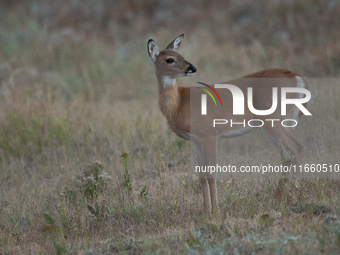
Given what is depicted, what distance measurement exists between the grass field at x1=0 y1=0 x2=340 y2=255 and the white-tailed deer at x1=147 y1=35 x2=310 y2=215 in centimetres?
29

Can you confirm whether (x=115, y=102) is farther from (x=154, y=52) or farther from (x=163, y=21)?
(x=163, y=21)

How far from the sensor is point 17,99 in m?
8.75

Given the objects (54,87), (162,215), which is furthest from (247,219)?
(54,87)

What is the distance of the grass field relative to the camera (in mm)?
3986

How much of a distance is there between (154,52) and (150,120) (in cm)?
305

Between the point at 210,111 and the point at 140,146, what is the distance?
246 cm

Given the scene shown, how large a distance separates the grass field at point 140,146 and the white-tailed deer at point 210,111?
0.94 ft

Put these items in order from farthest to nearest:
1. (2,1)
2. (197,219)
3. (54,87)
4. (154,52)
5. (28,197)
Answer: (2,1) < (54,87) < (28,197) < (154,52) < (197,219)

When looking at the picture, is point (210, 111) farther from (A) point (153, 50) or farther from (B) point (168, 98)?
(A) point (153, 50)

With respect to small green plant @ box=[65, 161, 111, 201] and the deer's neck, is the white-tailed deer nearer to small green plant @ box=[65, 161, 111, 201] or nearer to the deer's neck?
the deer's neck

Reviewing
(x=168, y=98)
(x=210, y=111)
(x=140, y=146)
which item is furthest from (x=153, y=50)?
(x=140, y=146)

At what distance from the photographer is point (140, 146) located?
7141 millimetres

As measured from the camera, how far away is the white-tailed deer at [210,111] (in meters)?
4.65

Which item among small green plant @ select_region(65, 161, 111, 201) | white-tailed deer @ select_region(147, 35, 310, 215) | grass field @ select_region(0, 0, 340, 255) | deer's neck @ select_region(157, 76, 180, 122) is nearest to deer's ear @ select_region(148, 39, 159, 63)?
white-tailed deer @ select_region(147, 35, 310, 215)
